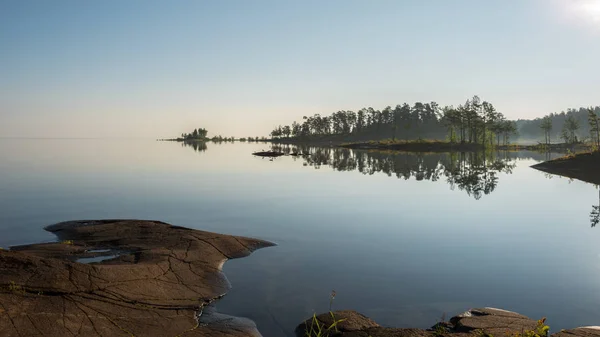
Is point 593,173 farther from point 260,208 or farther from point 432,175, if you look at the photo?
point 260,208

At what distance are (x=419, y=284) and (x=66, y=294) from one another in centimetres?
1143

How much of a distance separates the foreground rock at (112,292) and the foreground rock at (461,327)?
2283 millimetres

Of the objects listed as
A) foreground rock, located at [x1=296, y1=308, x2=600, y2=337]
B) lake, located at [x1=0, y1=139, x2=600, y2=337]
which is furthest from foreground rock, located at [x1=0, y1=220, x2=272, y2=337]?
foreground rock, located at [x1=296, y1=308, x2=600, y2=337]

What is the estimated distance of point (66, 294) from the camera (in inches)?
434

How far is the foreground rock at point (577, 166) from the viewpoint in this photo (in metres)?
60.0

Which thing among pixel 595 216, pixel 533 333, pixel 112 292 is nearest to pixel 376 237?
pixel 533 333

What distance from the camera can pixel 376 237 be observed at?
2266 centimetres

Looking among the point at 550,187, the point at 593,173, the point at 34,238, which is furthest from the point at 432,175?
the point at 34,238

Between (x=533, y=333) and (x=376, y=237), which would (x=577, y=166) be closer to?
(x=376, y=237)

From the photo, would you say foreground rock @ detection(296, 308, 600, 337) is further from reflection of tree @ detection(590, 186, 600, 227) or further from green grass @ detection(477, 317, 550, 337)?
reflection of tree @ detection(590, 186, 600, 227)

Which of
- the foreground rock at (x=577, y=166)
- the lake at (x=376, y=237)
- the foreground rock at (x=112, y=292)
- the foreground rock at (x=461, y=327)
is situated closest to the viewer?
the foreground rock at (x=112, y=292)

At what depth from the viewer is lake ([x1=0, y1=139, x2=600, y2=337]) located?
1352cm

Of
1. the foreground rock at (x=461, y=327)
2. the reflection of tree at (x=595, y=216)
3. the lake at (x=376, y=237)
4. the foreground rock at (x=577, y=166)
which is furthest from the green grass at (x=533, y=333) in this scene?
the foreground rock at (x=577, y=166)

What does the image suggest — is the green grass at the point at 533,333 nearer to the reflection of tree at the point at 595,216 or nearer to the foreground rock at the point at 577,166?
the reflection of tree at the point at 595,216
